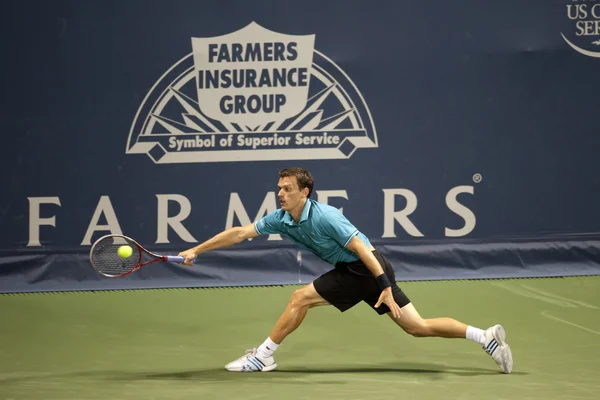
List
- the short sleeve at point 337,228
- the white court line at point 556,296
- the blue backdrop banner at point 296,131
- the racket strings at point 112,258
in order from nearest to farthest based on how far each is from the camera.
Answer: the short sleeve at point 337,228, the racket strings at point 112,258, the white court line at point 556,296, the blue backdrop banner at point 296,131

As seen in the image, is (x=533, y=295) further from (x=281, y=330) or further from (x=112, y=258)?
(x=112, y=258)

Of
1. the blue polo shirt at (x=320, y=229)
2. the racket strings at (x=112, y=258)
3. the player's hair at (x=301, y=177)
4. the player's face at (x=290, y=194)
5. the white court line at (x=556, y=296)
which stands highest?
the player's hair at (x=301, y=177)

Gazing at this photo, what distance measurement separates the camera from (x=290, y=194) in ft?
18.9

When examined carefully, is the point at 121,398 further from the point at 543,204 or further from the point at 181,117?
the point at 543,204

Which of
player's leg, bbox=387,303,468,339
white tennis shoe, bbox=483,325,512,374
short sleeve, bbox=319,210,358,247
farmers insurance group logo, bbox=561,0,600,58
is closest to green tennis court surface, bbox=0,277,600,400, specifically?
white tennis shoe, bbox=483,325,512,374

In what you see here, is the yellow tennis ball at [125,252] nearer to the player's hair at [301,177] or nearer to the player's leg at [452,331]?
the player's hair at [301,177]

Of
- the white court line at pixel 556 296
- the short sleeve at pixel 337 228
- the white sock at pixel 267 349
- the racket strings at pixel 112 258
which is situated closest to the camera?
the short sleeve at pixel 337 228

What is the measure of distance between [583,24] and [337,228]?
4.37 meters

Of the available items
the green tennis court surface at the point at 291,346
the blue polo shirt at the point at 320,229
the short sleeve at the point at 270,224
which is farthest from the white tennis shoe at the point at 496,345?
the short sleeve at the point at 270,224

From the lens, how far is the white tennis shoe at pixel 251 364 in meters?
5.94

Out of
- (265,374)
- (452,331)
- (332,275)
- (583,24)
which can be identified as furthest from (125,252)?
(583,24)

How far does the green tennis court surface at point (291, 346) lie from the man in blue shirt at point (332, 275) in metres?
0.19

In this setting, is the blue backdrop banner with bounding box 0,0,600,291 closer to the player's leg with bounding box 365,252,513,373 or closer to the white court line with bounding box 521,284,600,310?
the white court line with bounding box 521,284,600,310

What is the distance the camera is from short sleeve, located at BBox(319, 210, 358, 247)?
5.67 metres
